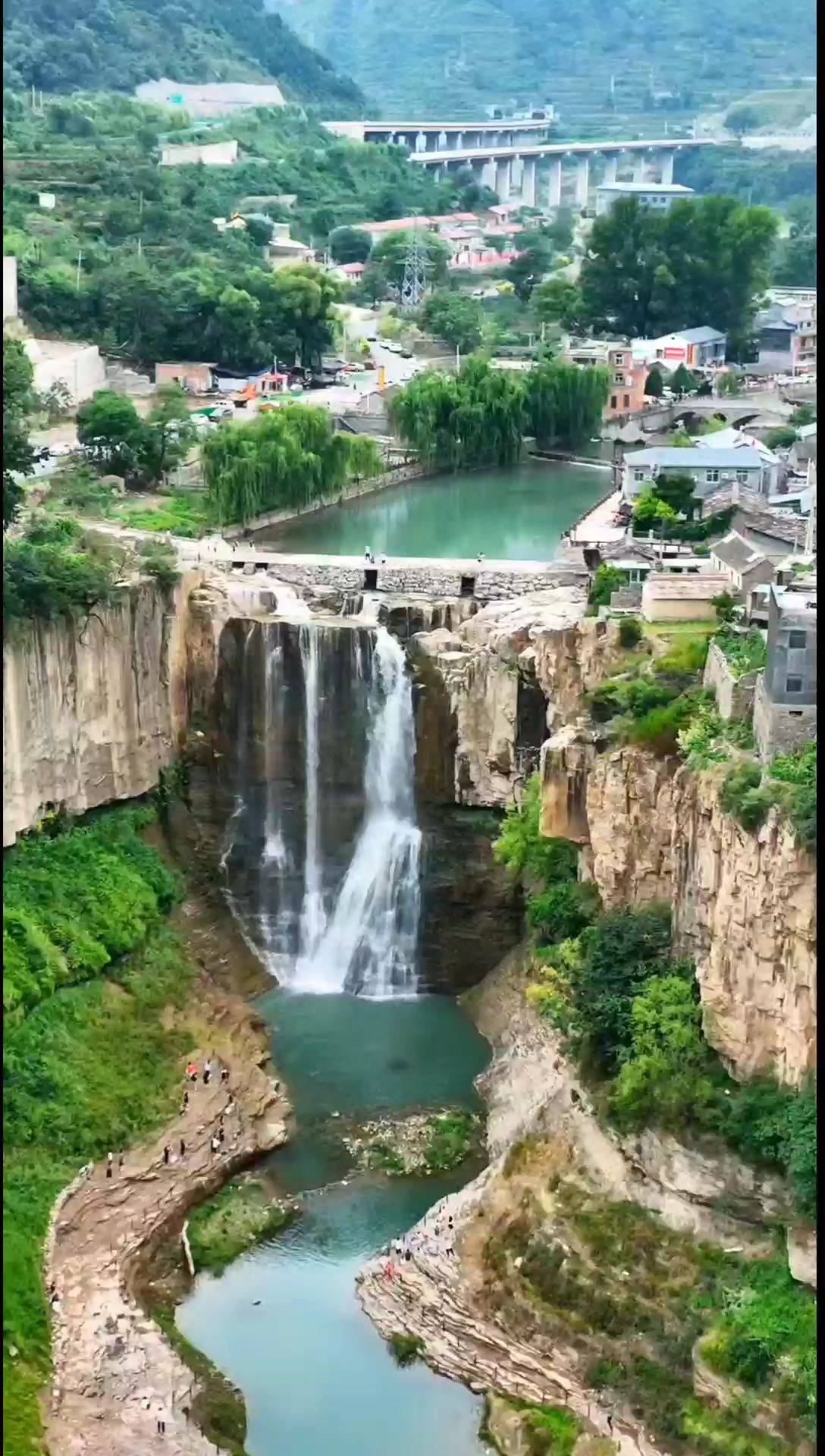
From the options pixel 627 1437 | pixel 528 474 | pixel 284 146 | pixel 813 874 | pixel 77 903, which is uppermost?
pixel 284 146

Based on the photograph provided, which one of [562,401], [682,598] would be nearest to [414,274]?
[562,401]

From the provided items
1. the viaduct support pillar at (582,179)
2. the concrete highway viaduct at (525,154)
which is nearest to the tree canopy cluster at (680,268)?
the concrete highway viaduct at (525,154)

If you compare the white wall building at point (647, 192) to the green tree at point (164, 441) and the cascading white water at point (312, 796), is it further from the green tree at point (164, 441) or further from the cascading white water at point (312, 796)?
the cascading white water at point (312, 796)

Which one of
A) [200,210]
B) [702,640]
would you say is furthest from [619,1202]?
[200,210]

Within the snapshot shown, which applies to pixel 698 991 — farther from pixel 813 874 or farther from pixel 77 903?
pixel 77 903

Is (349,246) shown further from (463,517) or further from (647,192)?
(463,517)

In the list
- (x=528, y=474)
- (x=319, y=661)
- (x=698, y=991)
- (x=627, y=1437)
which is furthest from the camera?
(x=528, y=474)

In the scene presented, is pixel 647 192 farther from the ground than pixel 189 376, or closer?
farther from the ground
